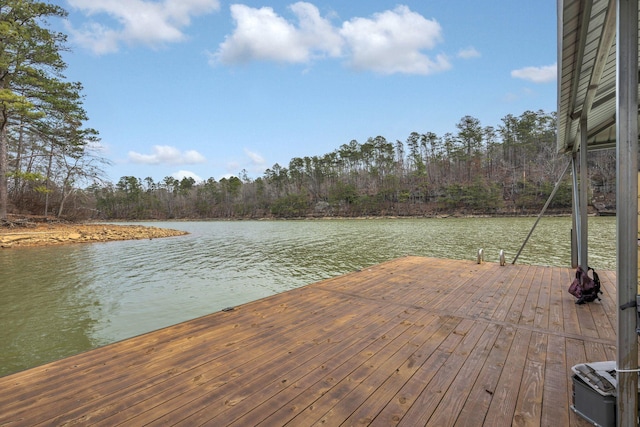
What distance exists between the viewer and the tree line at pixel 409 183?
129 ft

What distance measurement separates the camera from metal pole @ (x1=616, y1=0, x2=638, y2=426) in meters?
1.18

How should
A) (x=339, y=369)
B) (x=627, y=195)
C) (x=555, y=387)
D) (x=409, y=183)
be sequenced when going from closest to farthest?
(x=627, y=195) → (x=555, y=387) → (x=339, y=369) → (x=409, y=183)

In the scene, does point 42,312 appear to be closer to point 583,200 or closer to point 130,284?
point 130,284

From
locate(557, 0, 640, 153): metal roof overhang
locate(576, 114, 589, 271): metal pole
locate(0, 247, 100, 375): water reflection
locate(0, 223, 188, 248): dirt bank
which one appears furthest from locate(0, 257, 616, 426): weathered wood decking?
locate(0, 223, 188, 248): dirt bank

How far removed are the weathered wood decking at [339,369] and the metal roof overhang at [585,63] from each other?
1.99 metres

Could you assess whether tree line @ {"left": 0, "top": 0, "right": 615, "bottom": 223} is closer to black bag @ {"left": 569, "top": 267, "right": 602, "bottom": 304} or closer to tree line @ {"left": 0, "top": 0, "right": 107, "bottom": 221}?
tree line @ {"left": 0, "top": 0, "right": 107, "bottom": 221}

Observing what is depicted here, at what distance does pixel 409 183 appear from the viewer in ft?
165

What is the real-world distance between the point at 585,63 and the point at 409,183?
50.0m

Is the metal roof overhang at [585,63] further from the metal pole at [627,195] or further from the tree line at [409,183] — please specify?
the tree line at [409,183]

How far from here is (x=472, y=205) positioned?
39875mm

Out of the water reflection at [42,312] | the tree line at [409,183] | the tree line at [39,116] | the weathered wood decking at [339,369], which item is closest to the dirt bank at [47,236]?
the tree line at [39,116]

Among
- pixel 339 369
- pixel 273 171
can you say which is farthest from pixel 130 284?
pixel 273 171

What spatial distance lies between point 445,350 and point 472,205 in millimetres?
42593

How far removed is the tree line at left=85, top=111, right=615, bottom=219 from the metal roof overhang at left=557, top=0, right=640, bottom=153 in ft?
123
